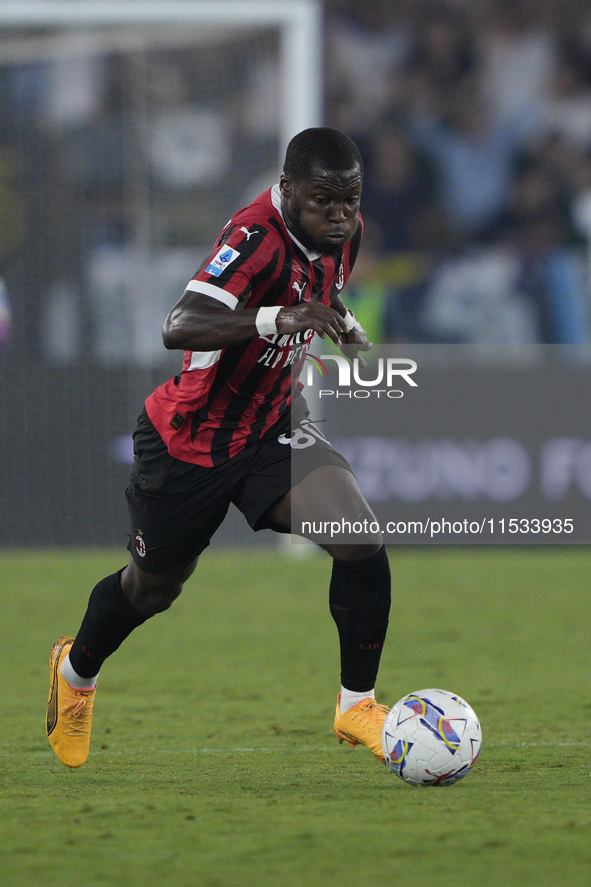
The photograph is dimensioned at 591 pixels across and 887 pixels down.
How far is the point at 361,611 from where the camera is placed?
4.02m

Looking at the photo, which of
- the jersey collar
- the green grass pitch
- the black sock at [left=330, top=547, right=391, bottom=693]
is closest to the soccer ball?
the green grass pitch

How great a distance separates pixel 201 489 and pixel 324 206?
3.13ft

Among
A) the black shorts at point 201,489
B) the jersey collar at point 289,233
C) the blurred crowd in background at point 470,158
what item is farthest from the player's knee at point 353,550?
the blurred crowd in background at point 470,158

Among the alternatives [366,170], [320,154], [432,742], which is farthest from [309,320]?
[366,170]

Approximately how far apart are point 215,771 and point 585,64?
11.7 metres

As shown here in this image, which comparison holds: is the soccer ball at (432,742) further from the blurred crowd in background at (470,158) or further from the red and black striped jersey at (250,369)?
the blurred crowd in background at (470,158)

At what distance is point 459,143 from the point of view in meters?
13.2

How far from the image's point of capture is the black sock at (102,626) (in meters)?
4.21

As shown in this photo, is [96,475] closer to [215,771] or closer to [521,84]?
[215,771]

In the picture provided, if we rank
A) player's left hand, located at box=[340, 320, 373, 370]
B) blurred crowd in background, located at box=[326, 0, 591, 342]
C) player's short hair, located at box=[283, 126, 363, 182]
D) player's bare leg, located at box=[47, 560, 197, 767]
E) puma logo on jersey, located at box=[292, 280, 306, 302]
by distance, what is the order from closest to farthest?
player's short hair, located at box=[283, 126, 363, 182], puma logo on jersey, located at box=[292, 280, 306, 302], player's bare leg, located at box=[47, 560, 197, 767], player's left hand, located at box=[340, 320, 373, 370], blurred crowd in background, located at box=[326, 0, 591, 342]

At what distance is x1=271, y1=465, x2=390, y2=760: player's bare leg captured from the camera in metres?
3.88

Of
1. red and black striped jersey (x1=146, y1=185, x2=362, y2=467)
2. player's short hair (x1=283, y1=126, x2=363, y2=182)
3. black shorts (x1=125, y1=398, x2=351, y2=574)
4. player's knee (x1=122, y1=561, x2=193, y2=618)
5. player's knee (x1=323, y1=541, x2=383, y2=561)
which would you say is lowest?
player's knee (x1=122, y1=561, x2=193, y2=618)

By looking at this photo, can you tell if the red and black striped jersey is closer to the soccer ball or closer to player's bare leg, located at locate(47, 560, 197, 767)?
player's bare leg, located at locate(47, 560, 197, 767)

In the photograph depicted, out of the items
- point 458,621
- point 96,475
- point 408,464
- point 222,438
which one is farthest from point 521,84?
point 222,438
